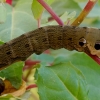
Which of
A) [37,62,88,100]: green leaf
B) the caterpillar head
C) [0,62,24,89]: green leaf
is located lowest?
[0,62,24,89]: green leaf

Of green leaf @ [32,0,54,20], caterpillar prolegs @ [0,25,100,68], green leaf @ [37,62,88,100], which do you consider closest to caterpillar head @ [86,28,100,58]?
caterpillar prolegs @ [0,25,100,68]

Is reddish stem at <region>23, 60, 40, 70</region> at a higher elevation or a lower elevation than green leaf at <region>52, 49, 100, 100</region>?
lower

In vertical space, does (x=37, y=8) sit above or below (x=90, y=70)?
above

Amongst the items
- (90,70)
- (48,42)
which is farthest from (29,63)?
(90,70)

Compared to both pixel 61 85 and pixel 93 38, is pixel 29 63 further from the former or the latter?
pixel 61 85

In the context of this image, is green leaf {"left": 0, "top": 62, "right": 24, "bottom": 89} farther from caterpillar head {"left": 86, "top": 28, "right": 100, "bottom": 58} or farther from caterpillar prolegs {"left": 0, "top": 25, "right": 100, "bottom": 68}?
caterpillar head {"left": 86, "top": 28, "right": 100, "bottom": 58}

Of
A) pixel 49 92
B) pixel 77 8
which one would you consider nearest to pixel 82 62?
pixel 49 92

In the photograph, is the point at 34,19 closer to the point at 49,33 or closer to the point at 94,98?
the point at 49,33
